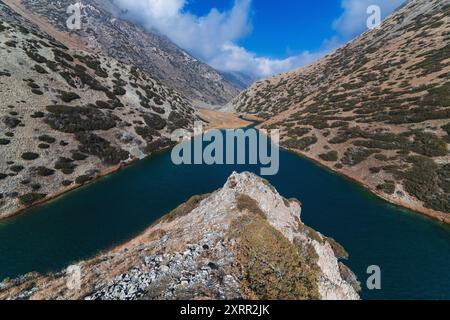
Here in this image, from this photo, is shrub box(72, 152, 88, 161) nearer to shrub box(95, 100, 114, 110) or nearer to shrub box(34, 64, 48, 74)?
shrub box(95, 100, 114, 110)

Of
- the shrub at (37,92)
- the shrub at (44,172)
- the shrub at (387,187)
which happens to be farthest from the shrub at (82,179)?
the shrub at (387,187)

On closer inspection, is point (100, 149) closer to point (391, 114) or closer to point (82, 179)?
point (82, 179)

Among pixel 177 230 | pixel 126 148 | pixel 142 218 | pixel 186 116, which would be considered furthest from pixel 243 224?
pixel 186 116

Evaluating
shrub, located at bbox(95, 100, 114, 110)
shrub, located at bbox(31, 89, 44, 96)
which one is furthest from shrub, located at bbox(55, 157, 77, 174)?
shrub, located at bbox(95, 100, 114, 110)

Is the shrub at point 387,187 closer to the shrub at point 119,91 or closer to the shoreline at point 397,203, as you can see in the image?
the shoreline at point 397,203

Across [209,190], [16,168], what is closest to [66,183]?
[16,168]
